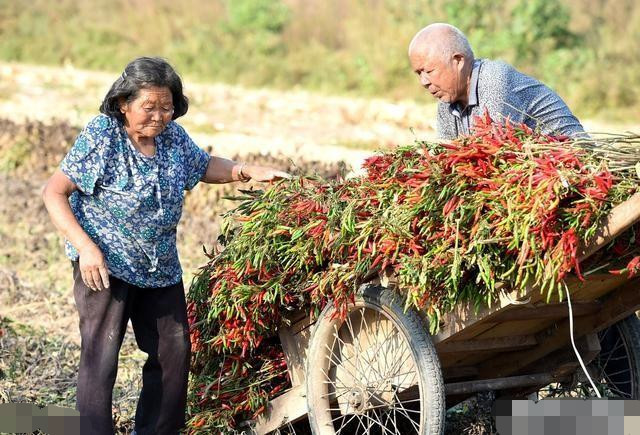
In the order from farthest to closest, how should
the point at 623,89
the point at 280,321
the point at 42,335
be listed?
1. the point at 623,89
2. the point at 42,335
3. the point at 280,321

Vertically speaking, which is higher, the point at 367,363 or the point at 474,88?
the point at 474,88

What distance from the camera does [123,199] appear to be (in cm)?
429

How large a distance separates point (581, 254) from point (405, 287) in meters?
0.71

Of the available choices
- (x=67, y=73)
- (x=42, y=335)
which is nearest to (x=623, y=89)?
(x=67, y=73)

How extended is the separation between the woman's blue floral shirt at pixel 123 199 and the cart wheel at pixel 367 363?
2.51ft

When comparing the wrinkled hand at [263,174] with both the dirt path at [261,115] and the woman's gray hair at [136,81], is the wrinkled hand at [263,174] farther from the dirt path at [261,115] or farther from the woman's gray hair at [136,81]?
the dirt path at [261,115]

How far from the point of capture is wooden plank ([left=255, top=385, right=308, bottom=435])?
15.0 ft

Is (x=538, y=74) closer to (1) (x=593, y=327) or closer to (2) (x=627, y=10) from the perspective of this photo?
(2) (x=627, y=10)

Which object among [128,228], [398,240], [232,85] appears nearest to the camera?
[398,240]

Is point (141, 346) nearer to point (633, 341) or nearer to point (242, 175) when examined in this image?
point (242, 175)

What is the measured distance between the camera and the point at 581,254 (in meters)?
3.54

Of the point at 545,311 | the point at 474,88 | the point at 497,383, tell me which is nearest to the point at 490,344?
the point at 497,383

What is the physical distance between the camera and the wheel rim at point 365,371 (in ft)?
13.8

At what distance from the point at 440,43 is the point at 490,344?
1.30 metres
